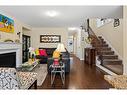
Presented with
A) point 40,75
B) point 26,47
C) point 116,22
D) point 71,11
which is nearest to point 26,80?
point 40,75

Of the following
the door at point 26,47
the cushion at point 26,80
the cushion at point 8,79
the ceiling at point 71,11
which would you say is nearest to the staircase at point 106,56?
the ceiling at point 71,11

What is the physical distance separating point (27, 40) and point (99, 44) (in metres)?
4.46

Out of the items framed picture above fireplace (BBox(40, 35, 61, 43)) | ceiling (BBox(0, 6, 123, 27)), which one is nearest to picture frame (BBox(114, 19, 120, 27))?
ceiling (BBox(0, 6, 123, 27))

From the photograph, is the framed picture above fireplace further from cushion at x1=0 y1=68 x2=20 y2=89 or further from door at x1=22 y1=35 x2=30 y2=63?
cushion at x1=0 y1=68 x2=20 y2=89

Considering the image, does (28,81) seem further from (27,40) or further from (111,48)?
(27,40)

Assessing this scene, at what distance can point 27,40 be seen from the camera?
377 inches

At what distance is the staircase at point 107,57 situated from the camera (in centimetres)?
651

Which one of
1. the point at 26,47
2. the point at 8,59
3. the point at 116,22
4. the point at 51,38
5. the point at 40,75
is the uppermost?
the point at 116,22

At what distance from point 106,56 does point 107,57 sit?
68 mm

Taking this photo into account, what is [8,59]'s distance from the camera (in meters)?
5.75

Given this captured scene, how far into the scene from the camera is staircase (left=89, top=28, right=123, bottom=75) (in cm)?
642

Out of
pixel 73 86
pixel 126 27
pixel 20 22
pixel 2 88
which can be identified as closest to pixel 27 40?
pixel 20 22

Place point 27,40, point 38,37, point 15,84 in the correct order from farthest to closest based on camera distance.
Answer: point 38,37
point 27,40
point 15,84

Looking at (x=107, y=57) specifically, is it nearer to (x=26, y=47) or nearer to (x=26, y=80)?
(x=26, y=47)
